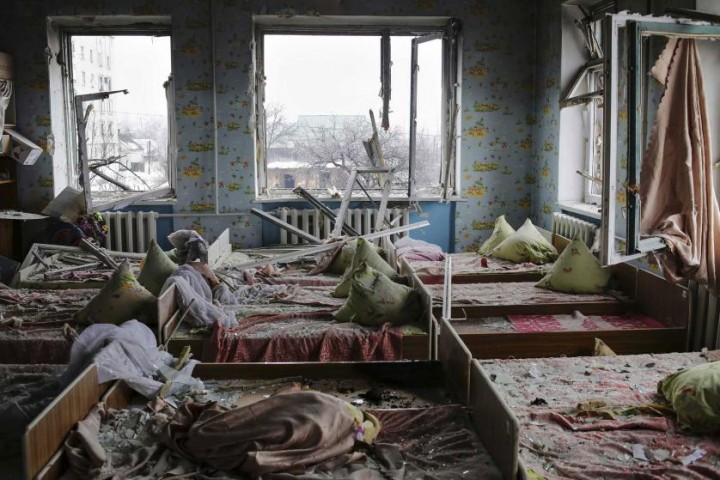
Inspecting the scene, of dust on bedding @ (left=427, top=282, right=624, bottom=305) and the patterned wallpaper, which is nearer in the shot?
dust on bedding @ (left=427, top=282, right=624, bottom=305)

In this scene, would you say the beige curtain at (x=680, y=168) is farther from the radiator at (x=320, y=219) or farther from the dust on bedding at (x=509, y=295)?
the radiator at (x=320, y=219)

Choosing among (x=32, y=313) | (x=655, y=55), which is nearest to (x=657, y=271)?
(x=655, y=55)

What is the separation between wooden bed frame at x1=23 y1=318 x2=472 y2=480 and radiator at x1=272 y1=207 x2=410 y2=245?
359cm

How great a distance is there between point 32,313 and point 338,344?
74.7 inches

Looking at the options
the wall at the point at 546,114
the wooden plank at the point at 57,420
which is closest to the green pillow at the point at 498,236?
the wall at the point at 546,114

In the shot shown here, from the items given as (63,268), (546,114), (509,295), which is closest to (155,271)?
(63,268)

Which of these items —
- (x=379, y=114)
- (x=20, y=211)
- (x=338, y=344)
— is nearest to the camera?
(x=338, y=344)

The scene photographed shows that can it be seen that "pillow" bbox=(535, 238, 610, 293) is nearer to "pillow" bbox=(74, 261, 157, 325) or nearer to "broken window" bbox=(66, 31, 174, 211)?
"pillow" bbox=(74, 261, 157, 325)

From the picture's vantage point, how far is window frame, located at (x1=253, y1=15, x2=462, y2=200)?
22.0 feet

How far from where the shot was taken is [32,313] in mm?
4359

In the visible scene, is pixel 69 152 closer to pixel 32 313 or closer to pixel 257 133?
pixel 257 133

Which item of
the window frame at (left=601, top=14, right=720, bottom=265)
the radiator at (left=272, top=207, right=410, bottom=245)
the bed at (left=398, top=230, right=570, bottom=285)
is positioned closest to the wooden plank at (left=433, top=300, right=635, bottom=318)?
the bed at (left=398, top=230, right=570, bottom=285)

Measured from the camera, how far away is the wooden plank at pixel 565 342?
12.6 ft

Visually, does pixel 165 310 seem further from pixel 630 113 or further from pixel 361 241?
pixel 630 113
